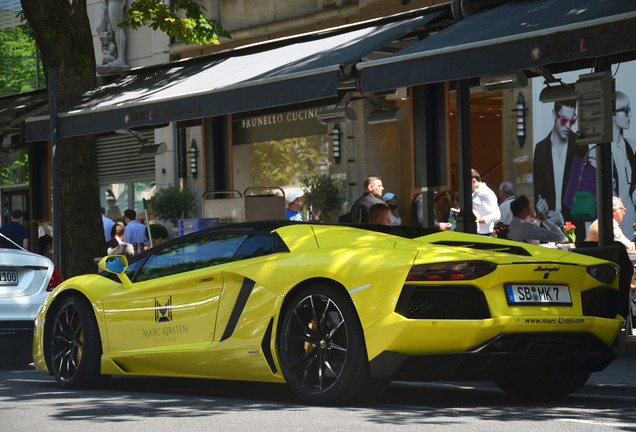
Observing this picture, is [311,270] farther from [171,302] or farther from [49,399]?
[49,399]

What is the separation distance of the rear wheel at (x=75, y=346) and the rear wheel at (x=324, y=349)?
209 centimetres

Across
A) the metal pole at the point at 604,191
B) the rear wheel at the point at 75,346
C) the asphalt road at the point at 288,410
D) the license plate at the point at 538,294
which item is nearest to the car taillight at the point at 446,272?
the license plate at the point at 538,294

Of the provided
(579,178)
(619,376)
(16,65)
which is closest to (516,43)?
(619,376)

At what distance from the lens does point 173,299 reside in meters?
8.83

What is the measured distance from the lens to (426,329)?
7.36m

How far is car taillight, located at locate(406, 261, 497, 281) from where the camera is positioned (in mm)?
7414

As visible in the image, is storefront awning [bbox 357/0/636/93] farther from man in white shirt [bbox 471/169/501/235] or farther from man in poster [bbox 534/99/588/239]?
man in poster [bbox 534/99/588/239]

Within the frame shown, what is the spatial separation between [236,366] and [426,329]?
1.56 metres

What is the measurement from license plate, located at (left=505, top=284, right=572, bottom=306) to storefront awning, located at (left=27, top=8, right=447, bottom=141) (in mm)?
4481

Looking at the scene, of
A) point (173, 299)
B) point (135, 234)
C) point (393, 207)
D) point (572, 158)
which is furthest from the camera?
point (135, 234)

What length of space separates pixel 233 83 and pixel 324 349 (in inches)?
225

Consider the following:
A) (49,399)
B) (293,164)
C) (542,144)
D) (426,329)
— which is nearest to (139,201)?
(293,164)

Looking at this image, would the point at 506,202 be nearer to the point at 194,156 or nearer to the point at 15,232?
the point at 15,232

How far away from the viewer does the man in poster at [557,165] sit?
19.1 meters
